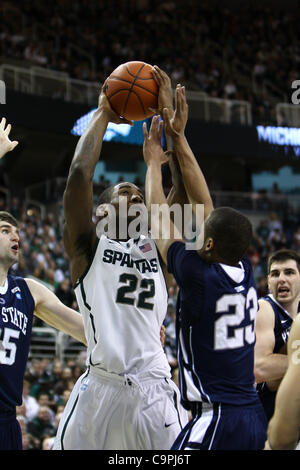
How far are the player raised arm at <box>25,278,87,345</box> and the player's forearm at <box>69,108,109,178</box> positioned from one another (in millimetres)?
1269

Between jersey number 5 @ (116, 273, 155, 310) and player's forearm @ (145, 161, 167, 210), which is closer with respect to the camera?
player's forearm @ (145, 161, 167, 210)

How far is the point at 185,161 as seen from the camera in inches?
137

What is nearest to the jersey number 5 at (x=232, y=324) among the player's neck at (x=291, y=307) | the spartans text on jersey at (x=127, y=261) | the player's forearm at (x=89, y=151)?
the spartans text on jersey at (x=127, y=261)

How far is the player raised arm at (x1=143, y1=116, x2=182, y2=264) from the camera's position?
10.5 feet

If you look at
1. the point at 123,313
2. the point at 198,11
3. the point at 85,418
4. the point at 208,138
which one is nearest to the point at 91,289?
the point at 123,313

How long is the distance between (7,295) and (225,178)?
19312 millimetres

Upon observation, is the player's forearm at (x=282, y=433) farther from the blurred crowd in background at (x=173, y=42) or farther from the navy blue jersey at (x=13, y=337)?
the blurred crowd in background at (x=173, y=42)

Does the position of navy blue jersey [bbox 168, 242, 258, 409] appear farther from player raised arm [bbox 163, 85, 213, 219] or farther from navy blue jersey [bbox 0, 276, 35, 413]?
navy blue jersey [bbox 0, 276, 35, 413]

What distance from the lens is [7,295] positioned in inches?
172

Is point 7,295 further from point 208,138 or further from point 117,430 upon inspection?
point 208,138

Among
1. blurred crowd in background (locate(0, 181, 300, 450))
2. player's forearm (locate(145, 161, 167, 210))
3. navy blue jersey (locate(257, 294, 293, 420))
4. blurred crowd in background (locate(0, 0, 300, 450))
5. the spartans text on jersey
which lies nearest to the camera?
player's forearm (locate(145, 161, 167, 210))

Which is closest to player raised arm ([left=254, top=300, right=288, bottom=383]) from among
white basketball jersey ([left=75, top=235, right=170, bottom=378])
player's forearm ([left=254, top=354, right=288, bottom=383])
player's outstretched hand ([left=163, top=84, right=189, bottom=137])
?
player's forearm ([left=254, top=354, right=288, bottom=383])

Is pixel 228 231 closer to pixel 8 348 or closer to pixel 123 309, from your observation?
pixel 123 309

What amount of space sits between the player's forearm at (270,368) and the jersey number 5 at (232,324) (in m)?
0.93
